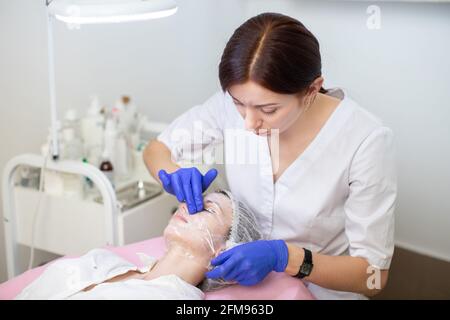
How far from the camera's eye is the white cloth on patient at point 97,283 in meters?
1.08

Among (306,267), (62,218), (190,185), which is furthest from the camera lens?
(62,218)

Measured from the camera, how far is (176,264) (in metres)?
1.22

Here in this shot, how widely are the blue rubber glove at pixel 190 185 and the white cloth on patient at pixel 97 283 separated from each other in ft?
0.55

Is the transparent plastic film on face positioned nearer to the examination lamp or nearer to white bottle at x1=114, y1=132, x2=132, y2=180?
the examination lamp

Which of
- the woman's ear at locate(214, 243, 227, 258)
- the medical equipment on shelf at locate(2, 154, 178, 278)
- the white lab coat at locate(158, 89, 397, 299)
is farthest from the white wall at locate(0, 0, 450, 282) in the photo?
the woman's ear at locate(214, 243, 227, 258)

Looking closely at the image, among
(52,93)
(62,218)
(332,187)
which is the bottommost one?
(62,218)

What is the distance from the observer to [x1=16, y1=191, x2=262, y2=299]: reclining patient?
44.0 inches

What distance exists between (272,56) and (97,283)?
0.58 m

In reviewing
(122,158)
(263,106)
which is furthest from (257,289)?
(122,158)

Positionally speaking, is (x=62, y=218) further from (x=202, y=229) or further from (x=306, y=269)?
(x=306, y=269)

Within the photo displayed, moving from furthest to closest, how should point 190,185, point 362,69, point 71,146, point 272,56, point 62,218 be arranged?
point 71,146
point 62,218
point 362,69
point 190,185
point 272,56

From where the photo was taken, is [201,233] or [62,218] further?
[62,218]

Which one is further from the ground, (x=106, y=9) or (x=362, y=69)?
(x=106, y=9)

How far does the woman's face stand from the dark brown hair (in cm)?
1
